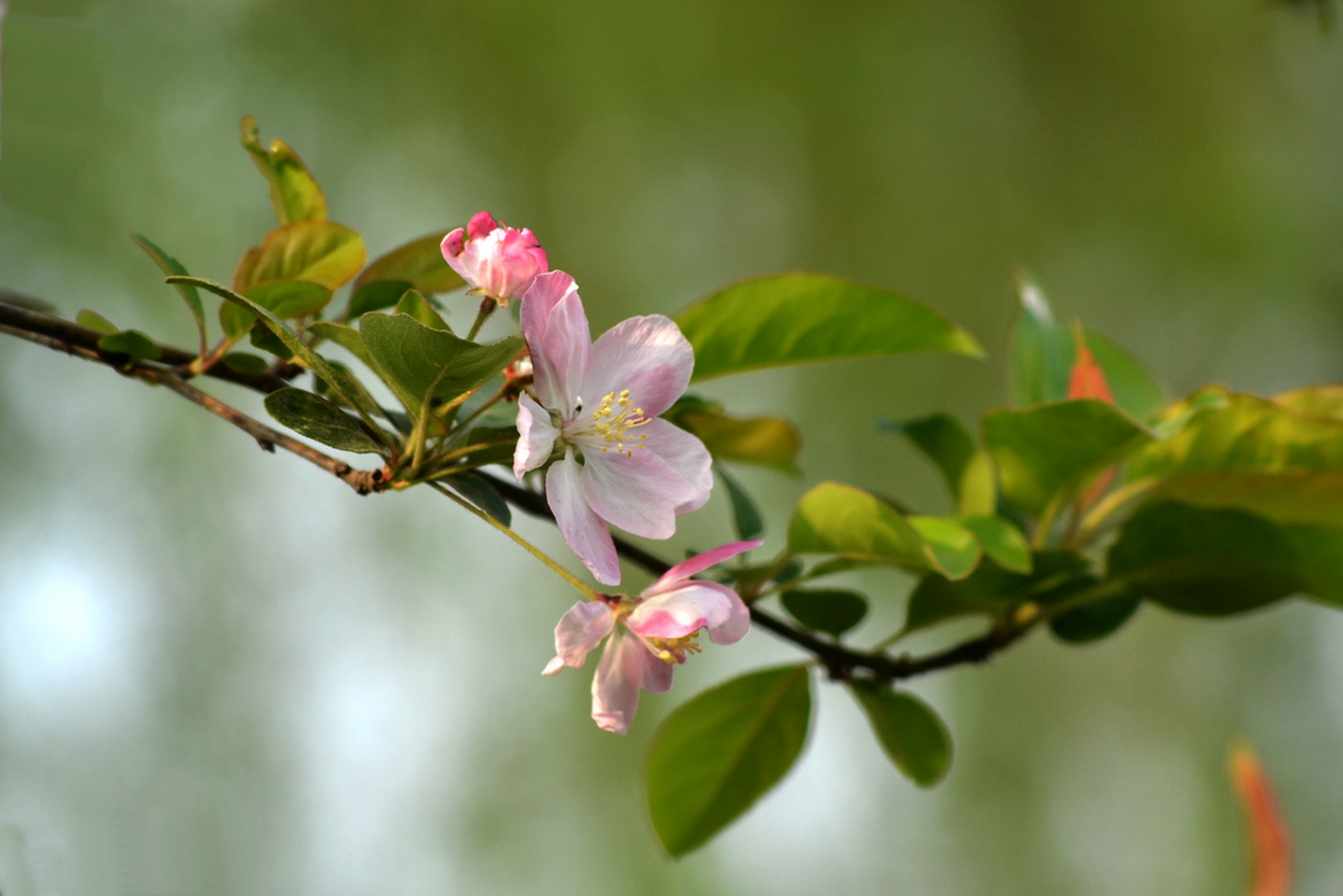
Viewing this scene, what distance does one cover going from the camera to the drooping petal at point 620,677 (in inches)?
11.6

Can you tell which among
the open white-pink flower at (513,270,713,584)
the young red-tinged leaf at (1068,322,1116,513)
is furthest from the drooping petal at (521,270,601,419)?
the young red-tinged leaf at (1068,322,1116,513)

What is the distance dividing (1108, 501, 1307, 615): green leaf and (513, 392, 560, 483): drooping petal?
33 cm

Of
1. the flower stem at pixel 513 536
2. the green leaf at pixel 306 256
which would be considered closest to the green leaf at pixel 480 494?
the flower stem at pixel 513 536

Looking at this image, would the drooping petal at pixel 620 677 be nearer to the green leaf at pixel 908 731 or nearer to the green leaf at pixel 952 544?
the green leaf at pixel 952 544

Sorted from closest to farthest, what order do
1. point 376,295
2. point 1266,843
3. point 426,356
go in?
1. point 426,356
2. point 376,295
3. point 1266,843

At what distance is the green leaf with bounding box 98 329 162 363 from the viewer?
0.31 m

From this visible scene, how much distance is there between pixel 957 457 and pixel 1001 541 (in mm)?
117

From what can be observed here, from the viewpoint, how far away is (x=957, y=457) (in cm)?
53

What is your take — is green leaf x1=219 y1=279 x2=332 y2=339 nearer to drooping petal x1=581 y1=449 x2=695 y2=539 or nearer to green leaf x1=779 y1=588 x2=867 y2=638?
drooping petal x1=581 y1=449 x2=695 y2=539

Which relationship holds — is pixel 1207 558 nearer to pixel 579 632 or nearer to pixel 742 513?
pixel 742 513

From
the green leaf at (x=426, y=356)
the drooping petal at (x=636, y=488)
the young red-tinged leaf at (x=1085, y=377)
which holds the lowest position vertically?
the young red-tinged leaf at (x=1085, y=377)

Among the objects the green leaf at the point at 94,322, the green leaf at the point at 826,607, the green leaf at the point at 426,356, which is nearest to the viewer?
the green leaf at the point at 426,356

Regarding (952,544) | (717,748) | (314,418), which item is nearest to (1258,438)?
(952,544)

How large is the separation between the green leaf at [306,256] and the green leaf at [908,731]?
304 millimetres
